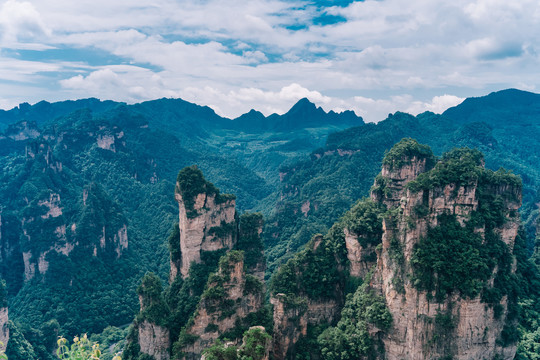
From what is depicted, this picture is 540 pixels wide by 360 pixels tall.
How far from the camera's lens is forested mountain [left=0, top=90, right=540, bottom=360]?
61406 millimetres

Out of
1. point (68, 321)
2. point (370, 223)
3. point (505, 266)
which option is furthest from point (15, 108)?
point (505, 266)

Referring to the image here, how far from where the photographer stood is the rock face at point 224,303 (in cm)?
2989

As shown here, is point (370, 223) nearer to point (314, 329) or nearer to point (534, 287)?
point (314, 329)

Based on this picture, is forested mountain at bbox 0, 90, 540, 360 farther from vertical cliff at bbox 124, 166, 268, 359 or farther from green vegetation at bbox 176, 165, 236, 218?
green vegetation at bbox 176, 165, 236, 218

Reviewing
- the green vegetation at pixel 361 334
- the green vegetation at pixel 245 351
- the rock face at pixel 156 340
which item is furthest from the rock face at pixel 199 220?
the green vegetation at pixel 245 351

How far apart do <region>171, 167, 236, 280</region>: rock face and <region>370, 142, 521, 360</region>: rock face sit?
17554 millimetres

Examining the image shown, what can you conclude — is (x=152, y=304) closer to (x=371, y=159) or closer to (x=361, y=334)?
(x=361, y=334)

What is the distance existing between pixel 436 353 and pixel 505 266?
Result: 27.7ft

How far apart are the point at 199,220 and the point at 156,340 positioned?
1203 cm

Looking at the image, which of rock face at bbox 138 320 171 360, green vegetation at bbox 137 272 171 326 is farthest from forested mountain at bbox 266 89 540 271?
rock face at bbox 138 320 171 360

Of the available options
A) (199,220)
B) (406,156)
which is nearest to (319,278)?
(199,220)

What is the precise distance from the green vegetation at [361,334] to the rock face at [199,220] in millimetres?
15306

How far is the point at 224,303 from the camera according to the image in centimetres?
3052

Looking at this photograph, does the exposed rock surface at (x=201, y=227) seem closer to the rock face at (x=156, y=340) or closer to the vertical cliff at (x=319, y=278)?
the vertical cliff at (x=319, y=278)
